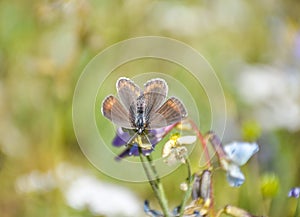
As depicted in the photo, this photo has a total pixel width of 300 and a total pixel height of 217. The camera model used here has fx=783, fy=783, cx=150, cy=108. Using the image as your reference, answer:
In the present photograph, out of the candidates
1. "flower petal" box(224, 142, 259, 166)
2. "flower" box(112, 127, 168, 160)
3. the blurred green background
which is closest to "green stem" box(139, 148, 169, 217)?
"flower" box(112, 127, 168, 160)

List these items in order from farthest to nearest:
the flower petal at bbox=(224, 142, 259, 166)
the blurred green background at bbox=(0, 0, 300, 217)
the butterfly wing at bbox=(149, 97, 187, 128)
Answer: the blurred green background at bbox=(0, 0, 300, 217)
the flower petal at bbox=(224, 142, 259, 166)
the butterfly wing at bbox=(149, 97, 187, 128)

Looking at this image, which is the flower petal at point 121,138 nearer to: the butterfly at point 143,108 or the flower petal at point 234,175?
the butterfly at point 143,108

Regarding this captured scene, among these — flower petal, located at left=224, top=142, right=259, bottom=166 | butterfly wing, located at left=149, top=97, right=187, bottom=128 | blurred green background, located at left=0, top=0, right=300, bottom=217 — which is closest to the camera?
butterfly wing, located at left=149, top=97, right=187, bottom=128

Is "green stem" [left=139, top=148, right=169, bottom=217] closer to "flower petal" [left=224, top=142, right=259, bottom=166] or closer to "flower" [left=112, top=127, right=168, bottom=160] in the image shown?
"flower" [left=112, top=127, right=168, bottom=160]

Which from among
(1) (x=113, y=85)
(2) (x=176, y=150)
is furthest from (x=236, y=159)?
(1) (x=113, y=85)

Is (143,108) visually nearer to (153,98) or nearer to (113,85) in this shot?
(153,98)

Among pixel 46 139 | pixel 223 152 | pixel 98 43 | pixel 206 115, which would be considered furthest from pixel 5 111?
pixel 223 152

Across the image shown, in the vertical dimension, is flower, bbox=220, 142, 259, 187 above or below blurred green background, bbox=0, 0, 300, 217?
below
